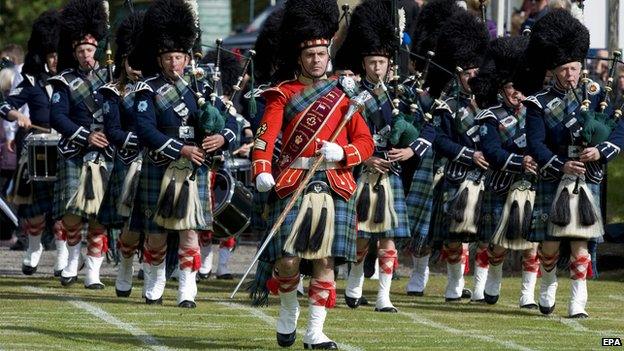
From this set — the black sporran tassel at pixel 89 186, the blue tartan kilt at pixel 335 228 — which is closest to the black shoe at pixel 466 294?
the black sporran tassel at pixel 89 186

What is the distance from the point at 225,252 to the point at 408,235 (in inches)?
122

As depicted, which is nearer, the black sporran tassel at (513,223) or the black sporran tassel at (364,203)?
the black sporran tassel at (364,203)

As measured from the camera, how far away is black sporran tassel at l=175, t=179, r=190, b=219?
45.6 ft

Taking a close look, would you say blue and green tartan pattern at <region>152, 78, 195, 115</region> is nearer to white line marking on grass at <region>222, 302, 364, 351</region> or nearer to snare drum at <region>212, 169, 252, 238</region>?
white line marking on grass at <region>222, 302, 364, 351</region>

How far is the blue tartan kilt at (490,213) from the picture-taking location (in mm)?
15039

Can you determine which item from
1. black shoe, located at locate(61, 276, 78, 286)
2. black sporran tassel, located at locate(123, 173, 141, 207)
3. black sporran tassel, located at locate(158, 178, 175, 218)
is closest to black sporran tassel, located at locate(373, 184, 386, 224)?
black sporran tassel, located at locate(158, 178, 175, 218)

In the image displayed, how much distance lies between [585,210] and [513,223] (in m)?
1.08

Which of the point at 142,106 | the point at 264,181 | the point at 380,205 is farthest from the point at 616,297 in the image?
the point at 264,181

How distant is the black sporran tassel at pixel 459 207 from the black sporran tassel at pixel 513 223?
673 mm

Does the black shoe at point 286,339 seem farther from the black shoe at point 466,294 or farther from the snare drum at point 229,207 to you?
the black shoe at point 466,294

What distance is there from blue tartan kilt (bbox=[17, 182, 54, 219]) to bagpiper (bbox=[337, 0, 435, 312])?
3385 millimetres

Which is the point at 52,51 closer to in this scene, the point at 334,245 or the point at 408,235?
the point at 408,235

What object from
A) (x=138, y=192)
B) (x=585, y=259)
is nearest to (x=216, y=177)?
(x=138, y=192)

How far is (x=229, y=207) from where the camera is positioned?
15516 mm
